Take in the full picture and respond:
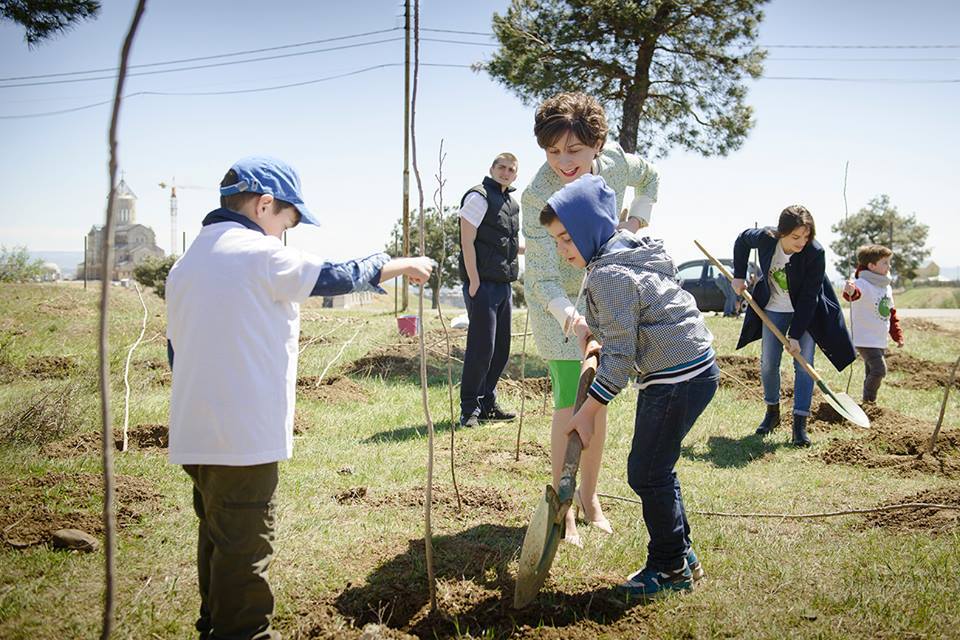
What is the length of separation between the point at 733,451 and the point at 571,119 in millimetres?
3054

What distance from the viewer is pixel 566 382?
3234mm

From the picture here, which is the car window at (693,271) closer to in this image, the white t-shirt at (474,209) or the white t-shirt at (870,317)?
the white t-shirt at (870,317)

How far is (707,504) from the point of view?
385 cm

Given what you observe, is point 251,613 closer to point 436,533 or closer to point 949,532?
point 436,533

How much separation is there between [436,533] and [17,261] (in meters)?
25.3

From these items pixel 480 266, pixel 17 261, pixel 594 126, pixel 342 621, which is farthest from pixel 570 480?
pixel 17 261

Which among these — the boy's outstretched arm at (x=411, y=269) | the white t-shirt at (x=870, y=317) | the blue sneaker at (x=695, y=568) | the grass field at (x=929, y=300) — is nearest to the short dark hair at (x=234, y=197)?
the boy's outstretched arm at (x=411, y=269)

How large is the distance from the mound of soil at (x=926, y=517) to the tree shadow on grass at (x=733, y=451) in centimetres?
115

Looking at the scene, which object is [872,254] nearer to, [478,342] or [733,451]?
[733,451]

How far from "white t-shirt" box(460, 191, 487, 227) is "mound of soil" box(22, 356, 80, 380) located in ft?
14.5

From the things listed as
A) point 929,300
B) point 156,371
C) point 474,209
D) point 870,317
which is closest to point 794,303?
point 870,317

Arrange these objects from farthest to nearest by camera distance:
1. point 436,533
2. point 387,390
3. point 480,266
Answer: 1. point 387,390
2. point 480,266
3. point 436,533

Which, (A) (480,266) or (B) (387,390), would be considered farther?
(B) (387,390)

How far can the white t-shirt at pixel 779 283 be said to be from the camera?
17.5ft
